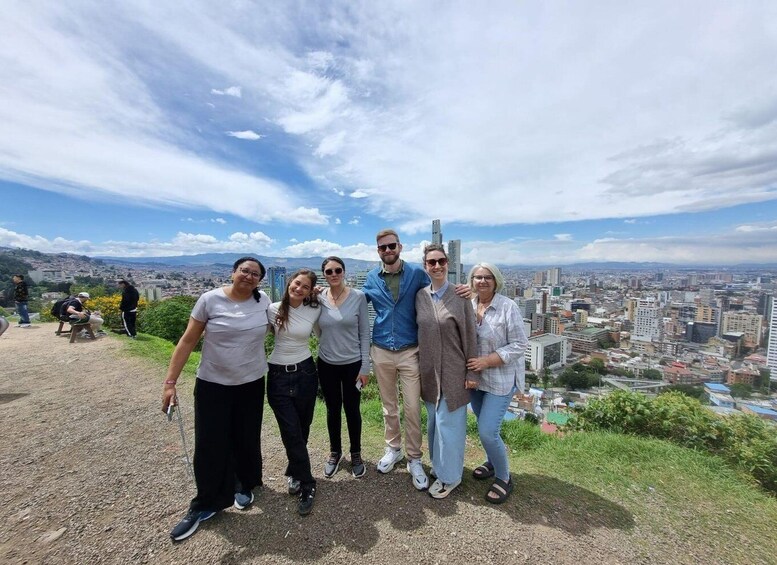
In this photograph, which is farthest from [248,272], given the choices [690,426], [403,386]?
[690,426]

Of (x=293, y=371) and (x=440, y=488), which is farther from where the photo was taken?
(x=440, y=488)

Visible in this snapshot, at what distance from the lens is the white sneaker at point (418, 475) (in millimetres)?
3068

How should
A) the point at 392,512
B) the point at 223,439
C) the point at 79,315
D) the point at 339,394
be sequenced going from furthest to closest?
1. the point at 79,315
2. the point at 339,394
3. the point at 392,512
4. the point at 223,439

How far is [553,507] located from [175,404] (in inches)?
137

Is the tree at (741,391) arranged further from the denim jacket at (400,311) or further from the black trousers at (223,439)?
the black trousers at (223,439)

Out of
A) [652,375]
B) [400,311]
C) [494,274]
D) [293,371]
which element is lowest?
[652,375]

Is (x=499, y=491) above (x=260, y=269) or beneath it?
beneath

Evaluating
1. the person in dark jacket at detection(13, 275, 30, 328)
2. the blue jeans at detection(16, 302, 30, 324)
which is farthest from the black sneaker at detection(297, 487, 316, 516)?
the blue jeans at detection(16, 302, 30, 324)

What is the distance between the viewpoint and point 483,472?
3.25 m

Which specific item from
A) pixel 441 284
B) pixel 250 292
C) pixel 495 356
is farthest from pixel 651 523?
pixel 250 292

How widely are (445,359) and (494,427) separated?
30.1 inches

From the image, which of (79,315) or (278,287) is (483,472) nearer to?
(278,287)

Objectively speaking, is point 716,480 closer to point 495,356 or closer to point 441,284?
point 495,356

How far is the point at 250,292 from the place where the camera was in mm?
2689
